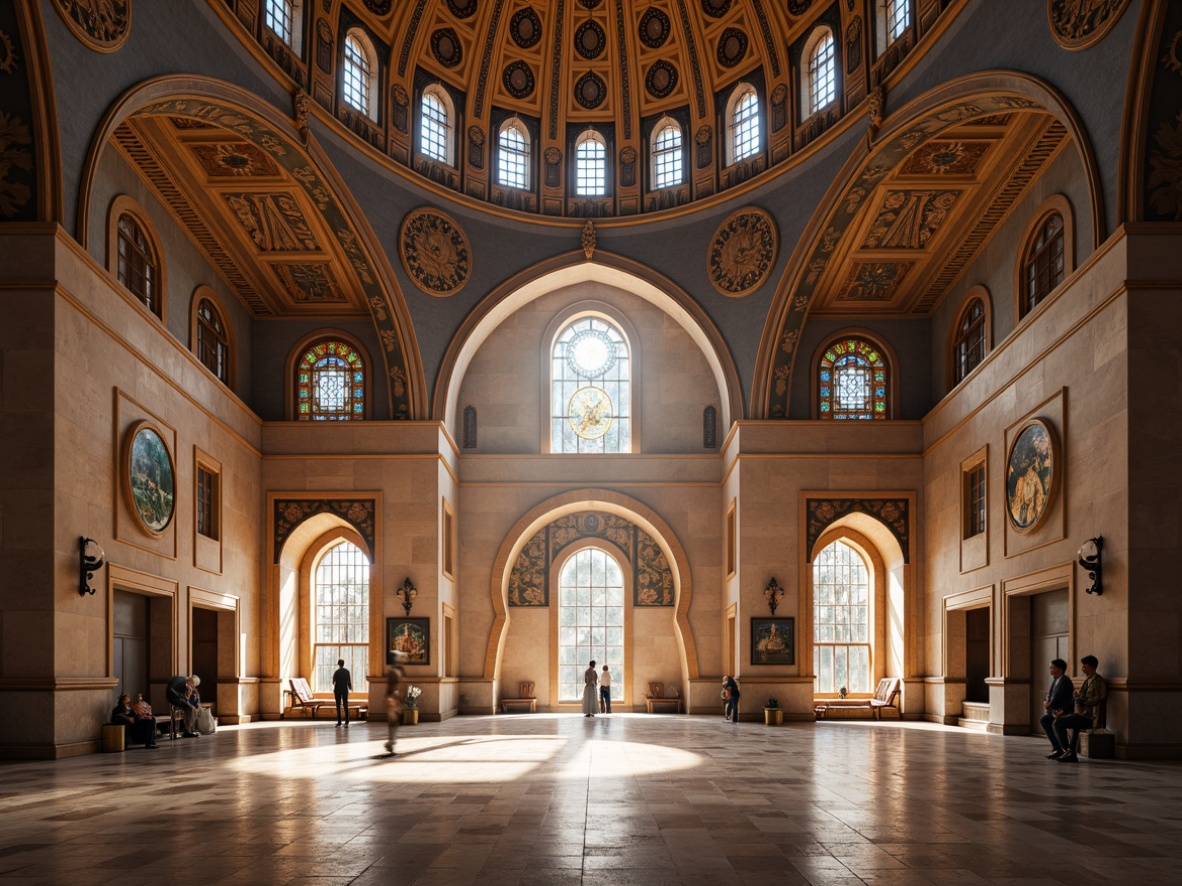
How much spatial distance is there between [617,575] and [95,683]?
16.2 meters

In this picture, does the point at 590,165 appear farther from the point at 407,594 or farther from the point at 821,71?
the point at 407,594

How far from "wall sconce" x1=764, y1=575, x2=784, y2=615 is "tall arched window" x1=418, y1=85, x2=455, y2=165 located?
12262 millimetres

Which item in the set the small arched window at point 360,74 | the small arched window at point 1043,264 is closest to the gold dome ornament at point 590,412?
the small arched window at point 360,74

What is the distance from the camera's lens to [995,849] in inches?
301

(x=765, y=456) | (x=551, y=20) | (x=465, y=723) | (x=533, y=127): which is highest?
(x=551, y=20)

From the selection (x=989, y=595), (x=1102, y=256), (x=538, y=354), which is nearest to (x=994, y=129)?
(x=1102, y=256)

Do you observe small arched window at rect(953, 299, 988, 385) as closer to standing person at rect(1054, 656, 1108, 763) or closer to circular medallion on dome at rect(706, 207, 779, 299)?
circular medallion on dome at rect(706, 207, 779, 299)

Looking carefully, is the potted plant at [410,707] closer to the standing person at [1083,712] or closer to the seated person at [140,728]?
the seated person at [140,728]

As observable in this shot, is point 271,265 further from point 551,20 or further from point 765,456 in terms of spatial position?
point 765,456

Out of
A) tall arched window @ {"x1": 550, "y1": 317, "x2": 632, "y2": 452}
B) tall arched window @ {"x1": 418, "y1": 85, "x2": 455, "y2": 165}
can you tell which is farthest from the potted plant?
tall arched window @ {"x1": 418, "y1": 85, "x2": 455, "y2": 165}

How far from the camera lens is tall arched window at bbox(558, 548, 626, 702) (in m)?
29.8

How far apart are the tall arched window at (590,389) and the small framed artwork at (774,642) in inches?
269

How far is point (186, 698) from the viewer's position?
774 inches

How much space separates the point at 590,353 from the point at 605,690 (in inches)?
349
